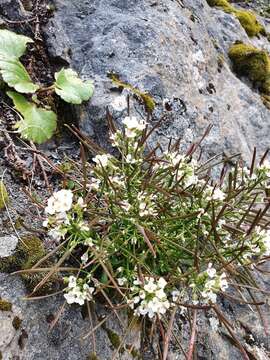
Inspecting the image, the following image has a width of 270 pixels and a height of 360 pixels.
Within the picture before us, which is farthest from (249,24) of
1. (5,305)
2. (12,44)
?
(5,305)

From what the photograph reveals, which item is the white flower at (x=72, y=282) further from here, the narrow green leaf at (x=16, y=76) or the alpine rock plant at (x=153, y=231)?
the narrow green leaf at (x=16, y=76)

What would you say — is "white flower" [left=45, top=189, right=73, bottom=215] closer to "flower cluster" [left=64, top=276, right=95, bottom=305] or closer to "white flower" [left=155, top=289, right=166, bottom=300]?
"flower cluster" [left=64, top=276, right=95, bottom=305]

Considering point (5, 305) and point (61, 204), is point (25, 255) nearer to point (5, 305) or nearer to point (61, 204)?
point (5, 305)

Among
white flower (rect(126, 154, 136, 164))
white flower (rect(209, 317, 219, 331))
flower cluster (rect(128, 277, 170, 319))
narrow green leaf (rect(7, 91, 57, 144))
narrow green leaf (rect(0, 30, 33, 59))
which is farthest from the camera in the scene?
narrow green leaf (rect(0, 30, 33, 59))

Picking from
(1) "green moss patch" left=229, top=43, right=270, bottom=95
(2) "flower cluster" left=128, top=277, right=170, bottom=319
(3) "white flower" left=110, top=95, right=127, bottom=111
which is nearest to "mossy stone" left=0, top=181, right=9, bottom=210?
(2) "flower cluster" left=128, top=277, right=170, bottom=319

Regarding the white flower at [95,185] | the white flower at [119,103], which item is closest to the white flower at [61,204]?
the white flower at [95,185]

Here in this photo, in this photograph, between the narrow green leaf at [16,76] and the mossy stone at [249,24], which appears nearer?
the narrow green leaf at [16,76]
